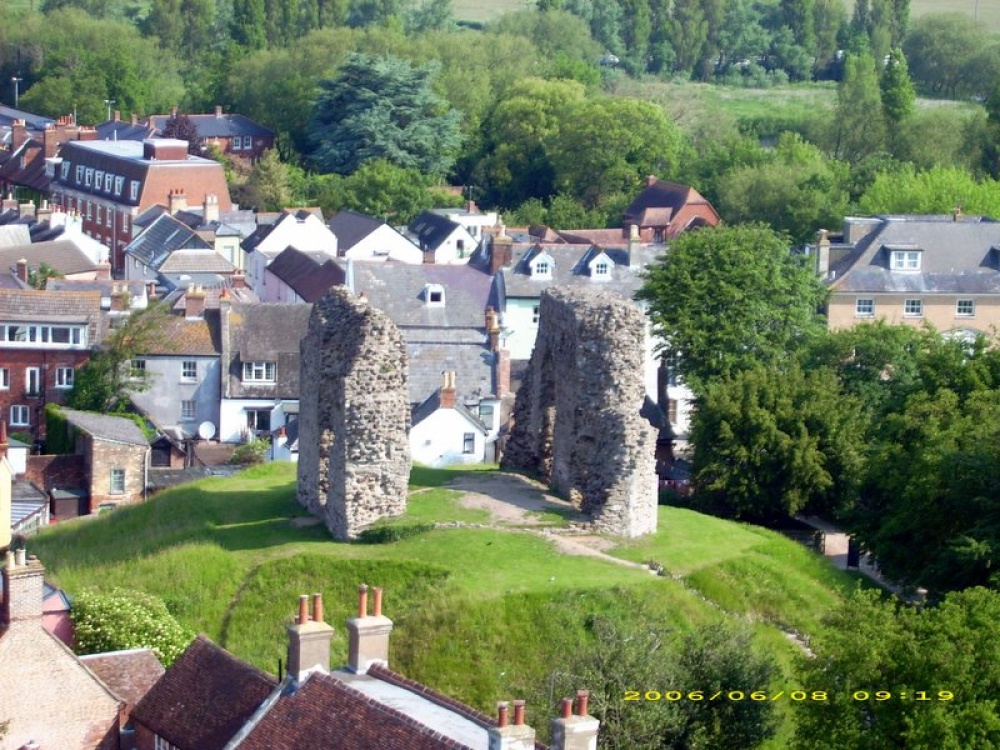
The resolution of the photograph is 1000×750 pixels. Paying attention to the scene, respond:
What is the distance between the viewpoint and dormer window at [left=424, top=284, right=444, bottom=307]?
7784 cm

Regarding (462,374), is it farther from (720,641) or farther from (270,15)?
(270,15)

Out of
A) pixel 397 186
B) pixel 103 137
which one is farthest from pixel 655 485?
pixel 103 137

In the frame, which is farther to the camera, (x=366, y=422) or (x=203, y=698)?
(x=366, y=422)

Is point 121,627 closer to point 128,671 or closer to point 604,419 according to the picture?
point 128,671

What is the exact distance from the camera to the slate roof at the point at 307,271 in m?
84.7

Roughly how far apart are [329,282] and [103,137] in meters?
44.6

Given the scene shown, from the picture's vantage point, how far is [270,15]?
162 m

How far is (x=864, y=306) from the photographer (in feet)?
276

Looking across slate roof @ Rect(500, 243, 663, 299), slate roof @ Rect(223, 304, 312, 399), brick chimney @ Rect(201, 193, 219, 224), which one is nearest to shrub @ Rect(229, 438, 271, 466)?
slate roof @ Rect(223, 304, 312, 399)

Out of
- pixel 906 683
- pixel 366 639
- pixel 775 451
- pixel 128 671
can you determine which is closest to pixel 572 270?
pixel 775 451

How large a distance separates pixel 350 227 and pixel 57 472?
4103 centimetres

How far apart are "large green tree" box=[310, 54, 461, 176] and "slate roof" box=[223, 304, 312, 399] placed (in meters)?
53.2

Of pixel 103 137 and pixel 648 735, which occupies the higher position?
pixel 103 137

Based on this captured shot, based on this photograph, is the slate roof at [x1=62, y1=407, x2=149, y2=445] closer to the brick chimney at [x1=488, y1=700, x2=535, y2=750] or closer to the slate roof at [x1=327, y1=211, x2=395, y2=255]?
the slate roof at [x1=327, y1=211, x2=395, y2=255]
